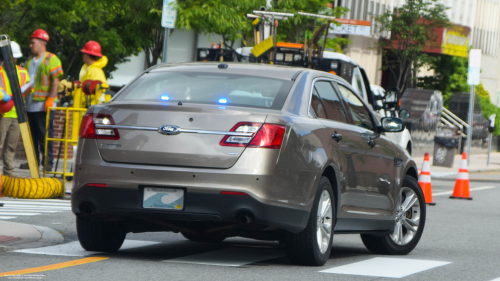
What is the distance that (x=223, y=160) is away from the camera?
6680 millimetres

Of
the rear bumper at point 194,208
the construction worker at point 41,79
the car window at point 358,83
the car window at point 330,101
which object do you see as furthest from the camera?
the car window at point 358,83

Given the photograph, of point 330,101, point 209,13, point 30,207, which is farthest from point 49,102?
point 330,101

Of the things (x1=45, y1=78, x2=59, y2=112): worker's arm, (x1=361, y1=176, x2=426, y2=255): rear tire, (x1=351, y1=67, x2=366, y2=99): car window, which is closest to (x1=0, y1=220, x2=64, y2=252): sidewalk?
(x1=361, y1=176, x2=426, y2=255): rear tire

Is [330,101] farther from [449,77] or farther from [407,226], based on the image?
[449,77]

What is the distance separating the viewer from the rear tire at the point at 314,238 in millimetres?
7105

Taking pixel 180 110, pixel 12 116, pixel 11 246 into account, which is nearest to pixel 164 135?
pixel 180 110

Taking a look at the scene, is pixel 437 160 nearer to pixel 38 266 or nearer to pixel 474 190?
pixel 474 190

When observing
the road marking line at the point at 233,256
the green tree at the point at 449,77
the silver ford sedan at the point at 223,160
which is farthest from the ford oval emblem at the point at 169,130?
the green tree at the point at 449,77

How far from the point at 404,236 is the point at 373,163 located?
1.07m

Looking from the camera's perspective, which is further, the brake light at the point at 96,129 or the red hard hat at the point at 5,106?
the red hard hat at the point at 5,106

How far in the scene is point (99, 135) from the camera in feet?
23.1

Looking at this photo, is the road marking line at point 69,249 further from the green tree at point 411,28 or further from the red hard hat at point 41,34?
the green tree at point 411,28

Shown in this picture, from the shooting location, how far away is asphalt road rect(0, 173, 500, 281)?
6668mm

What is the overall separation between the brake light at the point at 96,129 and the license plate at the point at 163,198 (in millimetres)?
503
